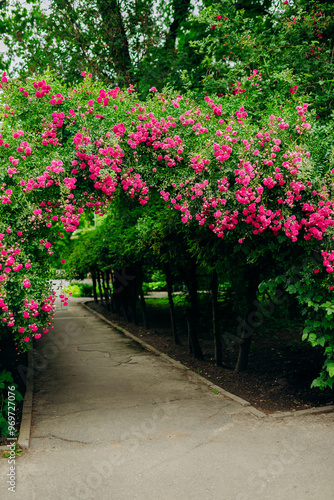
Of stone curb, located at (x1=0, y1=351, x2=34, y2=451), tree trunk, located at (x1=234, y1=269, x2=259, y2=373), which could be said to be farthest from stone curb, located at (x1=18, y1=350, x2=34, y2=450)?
tree trunk, located at (x1=234, y1=269, x2=259, y2=373)

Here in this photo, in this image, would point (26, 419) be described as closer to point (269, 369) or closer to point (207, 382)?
point (207, 382)

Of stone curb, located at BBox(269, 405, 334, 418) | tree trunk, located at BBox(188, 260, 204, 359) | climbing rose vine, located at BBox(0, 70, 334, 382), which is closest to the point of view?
climbing rose vine, located at BBox(0, 70, 334, 382)

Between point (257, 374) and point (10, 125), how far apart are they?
5990 mm

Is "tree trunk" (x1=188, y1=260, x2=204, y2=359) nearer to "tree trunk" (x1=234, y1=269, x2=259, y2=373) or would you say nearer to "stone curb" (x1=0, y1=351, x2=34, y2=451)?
"tree trunk" (x1=234, y1=269, x2=259, y2=373)

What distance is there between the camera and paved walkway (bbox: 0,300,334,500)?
4168mm

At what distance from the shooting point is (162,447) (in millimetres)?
5082

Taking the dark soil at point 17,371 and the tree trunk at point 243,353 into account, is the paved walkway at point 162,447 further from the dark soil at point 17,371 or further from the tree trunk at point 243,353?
the tree trunk at point 243,353

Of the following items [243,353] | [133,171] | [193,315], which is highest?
[133,171]

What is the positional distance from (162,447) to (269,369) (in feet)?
13.2

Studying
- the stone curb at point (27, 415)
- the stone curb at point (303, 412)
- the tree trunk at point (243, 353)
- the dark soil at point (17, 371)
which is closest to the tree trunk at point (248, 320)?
the tree trunk at point (243, 353)

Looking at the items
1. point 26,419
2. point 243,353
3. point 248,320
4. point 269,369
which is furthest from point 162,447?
point 269,369

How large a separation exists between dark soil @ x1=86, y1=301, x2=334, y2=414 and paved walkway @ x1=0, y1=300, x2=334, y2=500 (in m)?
0.53

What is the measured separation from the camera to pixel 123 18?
13047 millimetres

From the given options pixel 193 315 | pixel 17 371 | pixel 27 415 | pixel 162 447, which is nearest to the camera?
pixel 162 447
